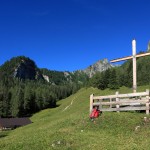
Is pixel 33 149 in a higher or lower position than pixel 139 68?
lower

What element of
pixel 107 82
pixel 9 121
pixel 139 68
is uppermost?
pixel 139 68

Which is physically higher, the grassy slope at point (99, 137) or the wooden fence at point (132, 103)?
the wooden fence at point (132, 103)

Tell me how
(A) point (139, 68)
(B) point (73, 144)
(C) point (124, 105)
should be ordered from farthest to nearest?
(A) point (139, 68) → (C) point (124, 105) → (B) point (73, 144)

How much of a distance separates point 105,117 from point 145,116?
3421 millimetres

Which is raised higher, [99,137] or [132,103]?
[132,103]

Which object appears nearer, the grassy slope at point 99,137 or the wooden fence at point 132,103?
the grassy slope at point 99,137

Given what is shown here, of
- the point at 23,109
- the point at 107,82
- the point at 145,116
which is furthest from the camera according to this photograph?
the point at 23,109

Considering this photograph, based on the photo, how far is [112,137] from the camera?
21.1 metres

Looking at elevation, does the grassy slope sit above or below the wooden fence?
below

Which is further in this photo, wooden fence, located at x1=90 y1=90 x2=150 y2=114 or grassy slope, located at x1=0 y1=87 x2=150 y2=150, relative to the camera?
wooden fence, located at x1=90 y1=90 x2=150 y2=114

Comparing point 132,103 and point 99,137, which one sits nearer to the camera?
point 99,137

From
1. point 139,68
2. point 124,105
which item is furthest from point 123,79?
point 124,105

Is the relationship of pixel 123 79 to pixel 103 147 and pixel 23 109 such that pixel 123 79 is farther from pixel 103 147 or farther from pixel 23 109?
pixel 103 147

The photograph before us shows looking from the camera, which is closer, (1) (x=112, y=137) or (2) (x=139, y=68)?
(1) (x=112, y=137)
